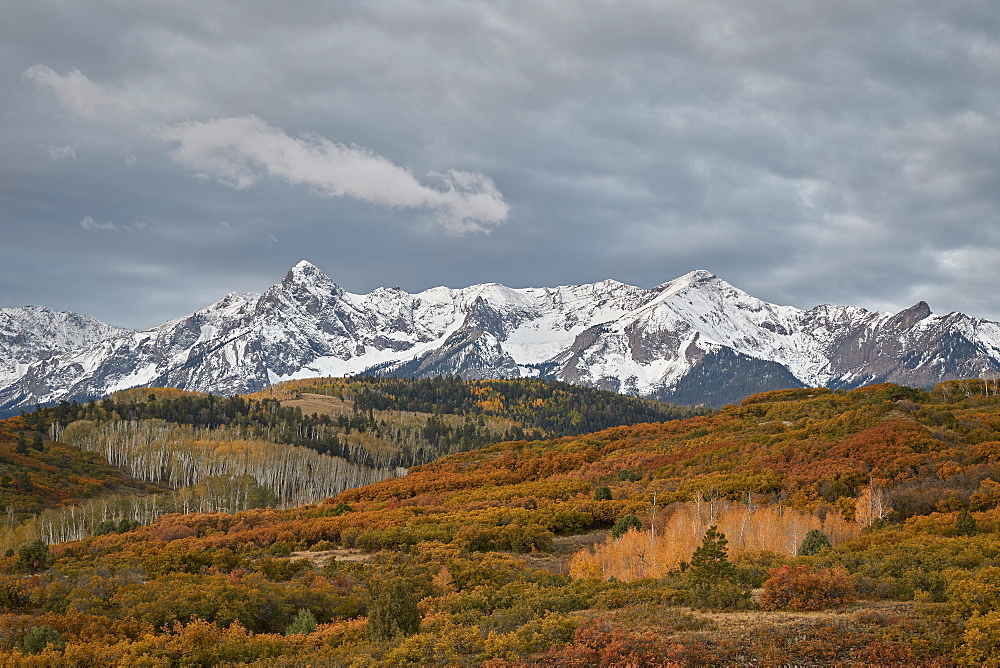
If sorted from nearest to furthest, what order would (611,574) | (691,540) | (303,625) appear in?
(303,625) < (611,574) < (691,540)

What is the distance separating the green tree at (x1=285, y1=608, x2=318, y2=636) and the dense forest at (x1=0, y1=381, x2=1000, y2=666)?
11cm

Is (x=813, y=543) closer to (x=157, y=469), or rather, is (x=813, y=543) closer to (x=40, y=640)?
(x=40, y=640)

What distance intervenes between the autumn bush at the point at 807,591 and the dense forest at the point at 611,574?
0.06 m

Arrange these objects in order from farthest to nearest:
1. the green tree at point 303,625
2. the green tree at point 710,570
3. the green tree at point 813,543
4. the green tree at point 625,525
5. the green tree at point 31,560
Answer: the green tree at point 31,560
the green tree at point 625,525
the green tree at point 813,543
the green tree at point 303,625
the green tree at point 710,570

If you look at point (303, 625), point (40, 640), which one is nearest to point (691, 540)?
point (303, 625)

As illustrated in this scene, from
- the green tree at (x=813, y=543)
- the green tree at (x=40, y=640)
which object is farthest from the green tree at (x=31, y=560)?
the green tree at (x=813, y=543)

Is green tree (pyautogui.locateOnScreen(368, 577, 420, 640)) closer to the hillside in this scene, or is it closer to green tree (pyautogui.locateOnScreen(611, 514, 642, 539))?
green tree (pyautogui.locateOnScreen(611, 514, 642, 539))

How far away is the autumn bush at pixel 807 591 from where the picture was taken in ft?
62.5

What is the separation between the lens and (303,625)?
23.5 metres

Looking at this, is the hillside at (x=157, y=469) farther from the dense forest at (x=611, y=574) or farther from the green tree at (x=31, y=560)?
A: the dense forest at (x=611, y=574)

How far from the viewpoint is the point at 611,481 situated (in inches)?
2254

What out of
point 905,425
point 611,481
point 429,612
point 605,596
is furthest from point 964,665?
point 611,481

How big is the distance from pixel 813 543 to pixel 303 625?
2034cm

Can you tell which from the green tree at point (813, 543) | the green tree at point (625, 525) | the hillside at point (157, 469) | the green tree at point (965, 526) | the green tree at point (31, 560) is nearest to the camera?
the green tree at point (965, 526)
